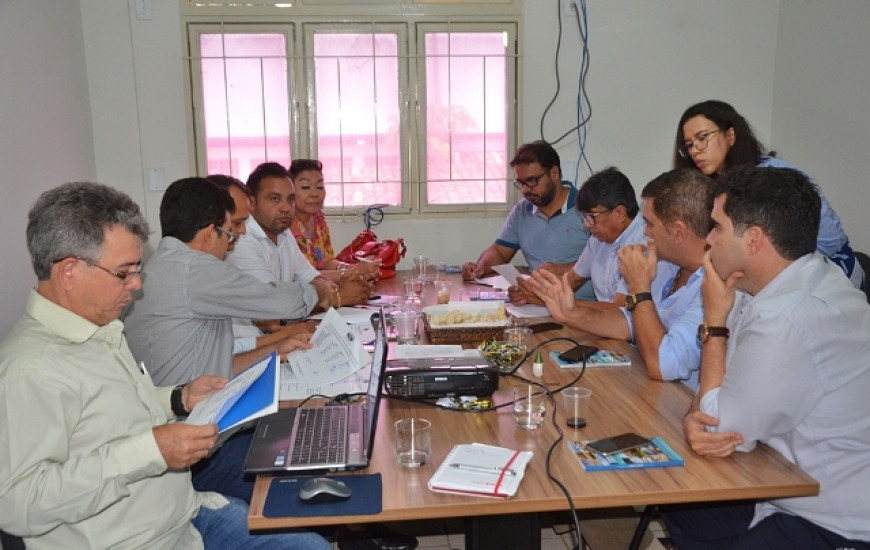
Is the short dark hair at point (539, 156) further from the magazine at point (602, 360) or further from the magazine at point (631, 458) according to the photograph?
the magazine at point (631, 458)

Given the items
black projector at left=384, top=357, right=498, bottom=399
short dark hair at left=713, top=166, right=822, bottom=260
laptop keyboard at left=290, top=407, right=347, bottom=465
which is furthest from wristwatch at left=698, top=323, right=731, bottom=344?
laptop keyboard at left=290, top=407, right=347, bottom=465

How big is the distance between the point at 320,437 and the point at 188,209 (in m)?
0.89

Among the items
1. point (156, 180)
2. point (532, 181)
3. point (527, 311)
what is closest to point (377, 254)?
point (532, 181)

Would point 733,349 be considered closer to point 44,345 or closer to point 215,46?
point 44,345

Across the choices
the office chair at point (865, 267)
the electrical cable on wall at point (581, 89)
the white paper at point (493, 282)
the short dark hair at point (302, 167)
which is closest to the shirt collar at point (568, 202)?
the white paper at point (493, 282)

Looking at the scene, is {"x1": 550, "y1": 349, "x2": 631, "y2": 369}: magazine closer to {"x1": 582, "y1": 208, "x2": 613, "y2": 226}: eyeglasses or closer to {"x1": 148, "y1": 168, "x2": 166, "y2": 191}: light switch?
{"x1": 582, "y1": 208, "x2": 613, "y2": 226}: eyeglasses

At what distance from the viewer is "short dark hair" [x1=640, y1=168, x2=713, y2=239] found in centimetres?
224

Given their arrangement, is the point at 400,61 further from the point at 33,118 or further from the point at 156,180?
the point at 33,118

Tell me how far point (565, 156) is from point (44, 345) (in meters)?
3.75

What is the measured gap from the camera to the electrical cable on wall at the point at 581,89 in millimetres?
4559

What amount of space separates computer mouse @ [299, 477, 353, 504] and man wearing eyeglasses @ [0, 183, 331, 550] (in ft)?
0.71

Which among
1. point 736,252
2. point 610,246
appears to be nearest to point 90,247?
point 736,252

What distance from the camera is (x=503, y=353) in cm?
229

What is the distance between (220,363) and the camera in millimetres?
2291
